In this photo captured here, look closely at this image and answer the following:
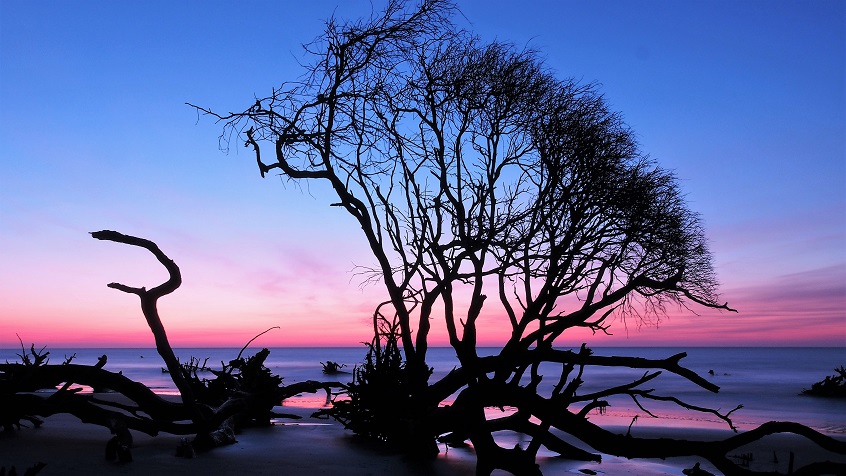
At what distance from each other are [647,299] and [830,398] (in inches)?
744

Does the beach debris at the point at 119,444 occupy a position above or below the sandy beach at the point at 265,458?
above

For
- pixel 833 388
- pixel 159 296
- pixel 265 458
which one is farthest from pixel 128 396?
pixel 833 388

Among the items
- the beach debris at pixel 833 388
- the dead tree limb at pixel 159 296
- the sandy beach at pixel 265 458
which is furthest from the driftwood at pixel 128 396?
A: the beach debris at pixel 833 388

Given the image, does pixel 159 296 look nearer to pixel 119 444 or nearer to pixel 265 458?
pixel 119 444

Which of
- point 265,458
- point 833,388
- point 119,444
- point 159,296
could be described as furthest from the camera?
point 833,388

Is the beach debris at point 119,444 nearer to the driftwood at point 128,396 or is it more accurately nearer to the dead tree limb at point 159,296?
the driftwood at point 128,396

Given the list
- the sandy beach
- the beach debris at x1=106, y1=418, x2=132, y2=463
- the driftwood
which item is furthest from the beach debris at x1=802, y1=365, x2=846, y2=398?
the beach debris at x1=106, y1=418, x2=132, y2=463

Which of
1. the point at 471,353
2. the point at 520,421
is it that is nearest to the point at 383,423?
the point at 471,353

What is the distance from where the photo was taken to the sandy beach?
21.6ft

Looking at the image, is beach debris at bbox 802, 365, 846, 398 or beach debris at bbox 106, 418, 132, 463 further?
beach debris at bbox 802, 365, 846, 398

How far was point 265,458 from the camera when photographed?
7.25 metres

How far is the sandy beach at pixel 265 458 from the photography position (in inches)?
259

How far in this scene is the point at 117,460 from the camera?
6.77 meters

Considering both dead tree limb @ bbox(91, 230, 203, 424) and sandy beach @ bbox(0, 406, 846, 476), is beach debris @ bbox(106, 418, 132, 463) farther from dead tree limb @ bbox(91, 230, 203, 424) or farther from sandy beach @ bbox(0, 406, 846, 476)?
dead tree limb @ bbox(91, 230, 203, 424)
